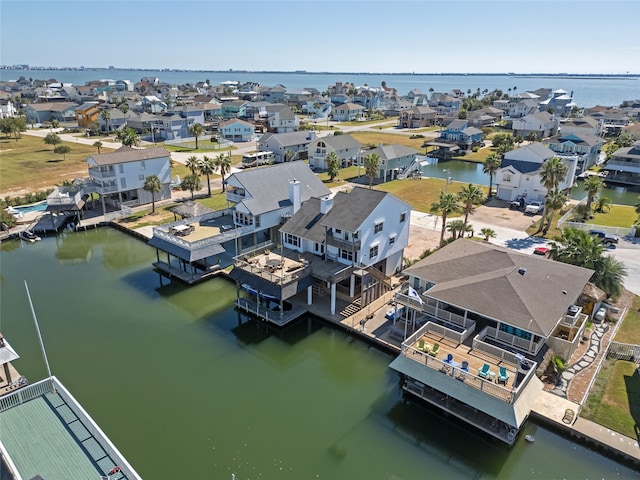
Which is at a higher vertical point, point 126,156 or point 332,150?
point 126,156

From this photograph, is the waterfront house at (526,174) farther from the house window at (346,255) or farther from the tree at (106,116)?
the tree at (106,116)

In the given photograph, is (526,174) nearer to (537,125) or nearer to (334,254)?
(334,254)

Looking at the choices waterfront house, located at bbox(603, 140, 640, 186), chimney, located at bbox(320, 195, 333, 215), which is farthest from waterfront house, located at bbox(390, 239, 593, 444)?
waterfront house, located at bbox(603, 140, 640, 186)

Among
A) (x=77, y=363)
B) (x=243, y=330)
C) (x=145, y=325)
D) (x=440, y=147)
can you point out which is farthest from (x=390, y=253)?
(x=440, y=147)

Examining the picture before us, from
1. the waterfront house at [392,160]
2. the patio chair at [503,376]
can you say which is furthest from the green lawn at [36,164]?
the patio chair at [503,376]

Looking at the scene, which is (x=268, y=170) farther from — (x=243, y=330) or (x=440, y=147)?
(x=440, y=147)

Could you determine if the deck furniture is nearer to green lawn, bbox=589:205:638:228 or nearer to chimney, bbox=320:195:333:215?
chimney, bbox=320:195:333:215

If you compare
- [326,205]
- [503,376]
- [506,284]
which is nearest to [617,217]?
[506,284]
